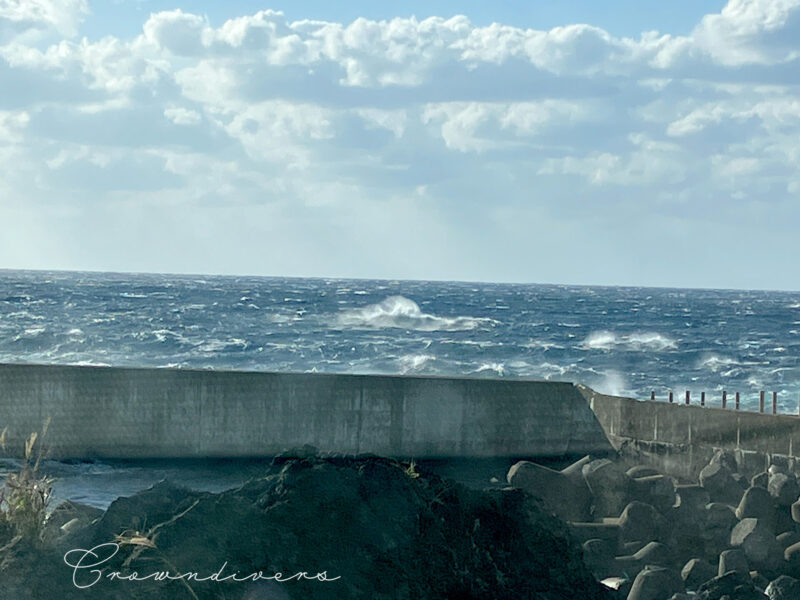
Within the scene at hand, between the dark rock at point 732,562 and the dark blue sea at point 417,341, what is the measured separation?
2370 cm

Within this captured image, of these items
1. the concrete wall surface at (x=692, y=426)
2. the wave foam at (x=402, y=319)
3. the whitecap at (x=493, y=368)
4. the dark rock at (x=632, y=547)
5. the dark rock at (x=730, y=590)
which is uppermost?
the concrete wall surface at (x=692, y=426)

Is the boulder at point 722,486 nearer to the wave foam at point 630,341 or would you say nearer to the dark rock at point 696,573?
the dark rock at point 696,573

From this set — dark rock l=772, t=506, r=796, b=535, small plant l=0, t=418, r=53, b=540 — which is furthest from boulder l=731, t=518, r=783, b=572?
small plant l=0, t=418, r=53, b=540

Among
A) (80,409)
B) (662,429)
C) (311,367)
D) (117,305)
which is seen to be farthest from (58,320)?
(662,429)

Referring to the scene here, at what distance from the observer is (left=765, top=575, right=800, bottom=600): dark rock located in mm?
10641

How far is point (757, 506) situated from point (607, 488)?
5.90 feet

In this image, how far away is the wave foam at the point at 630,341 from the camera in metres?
63.2

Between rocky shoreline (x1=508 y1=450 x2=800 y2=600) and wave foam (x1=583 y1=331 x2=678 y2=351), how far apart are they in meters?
46.9

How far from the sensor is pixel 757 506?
1401 centimetres

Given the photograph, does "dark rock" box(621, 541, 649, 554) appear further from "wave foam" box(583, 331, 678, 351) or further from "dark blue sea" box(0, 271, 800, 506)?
"wave foam" box(583, 331, 678, 351)

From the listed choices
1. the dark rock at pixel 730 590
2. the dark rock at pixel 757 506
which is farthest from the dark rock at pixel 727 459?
the dark rock at pixel 730 590

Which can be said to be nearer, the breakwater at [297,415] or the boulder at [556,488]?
Answer: the boulder at [556,488]

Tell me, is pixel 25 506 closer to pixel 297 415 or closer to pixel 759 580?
pixel 759 580

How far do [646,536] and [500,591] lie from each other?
7823mm
